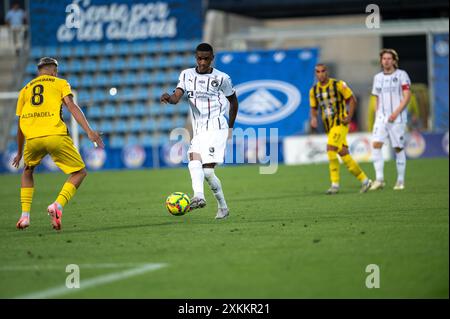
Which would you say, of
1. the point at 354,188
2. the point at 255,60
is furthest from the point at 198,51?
the point at 255,60

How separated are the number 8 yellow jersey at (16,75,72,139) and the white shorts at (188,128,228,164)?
173 cm

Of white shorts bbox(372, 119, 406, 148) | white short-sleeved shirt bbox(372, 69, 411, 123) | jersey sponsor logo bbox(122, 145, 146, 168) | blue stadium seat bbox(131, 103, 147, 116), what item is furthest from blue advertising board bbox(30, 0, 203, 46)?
white shorts bbox(372, 119, 406, 148)

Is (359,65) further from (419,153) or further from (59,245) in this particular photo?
(59,245)

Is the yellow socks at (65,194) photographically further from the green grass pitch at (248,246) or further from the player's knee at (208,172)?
the player's knee at (208,172)

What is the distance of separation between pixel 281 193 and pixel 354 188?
56.7 inches

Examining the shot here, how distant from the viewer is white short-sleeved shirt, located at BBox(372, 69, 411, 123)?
647 inches

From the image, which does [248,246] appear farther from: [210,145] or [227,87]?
[227,87]

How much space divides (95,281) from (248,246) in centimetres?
204

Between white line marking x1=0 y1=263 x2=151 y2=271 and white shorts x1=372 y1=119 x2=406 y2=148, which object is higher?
white shorts x1=372 y1=119 x2=406 y2=148

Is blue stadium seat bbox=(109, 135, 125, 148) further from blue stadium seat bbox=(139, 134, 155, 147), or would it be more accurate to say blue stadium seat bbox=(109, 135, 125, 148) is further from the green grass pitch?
the green grass pitch

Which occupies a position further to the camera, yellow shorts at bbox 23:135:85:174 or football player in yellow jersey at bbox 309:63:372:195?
football player in yellow jersey at bbox 309:63:372:195

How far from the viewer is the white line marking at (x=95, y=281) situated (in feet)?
20.8

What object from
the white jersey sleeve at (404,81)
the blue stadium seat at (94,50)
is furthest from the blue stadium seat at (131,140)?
the white jersey sleeve at (404,81)

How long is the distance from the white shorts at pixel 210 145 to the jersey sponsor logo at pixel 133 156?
57.7 feet
